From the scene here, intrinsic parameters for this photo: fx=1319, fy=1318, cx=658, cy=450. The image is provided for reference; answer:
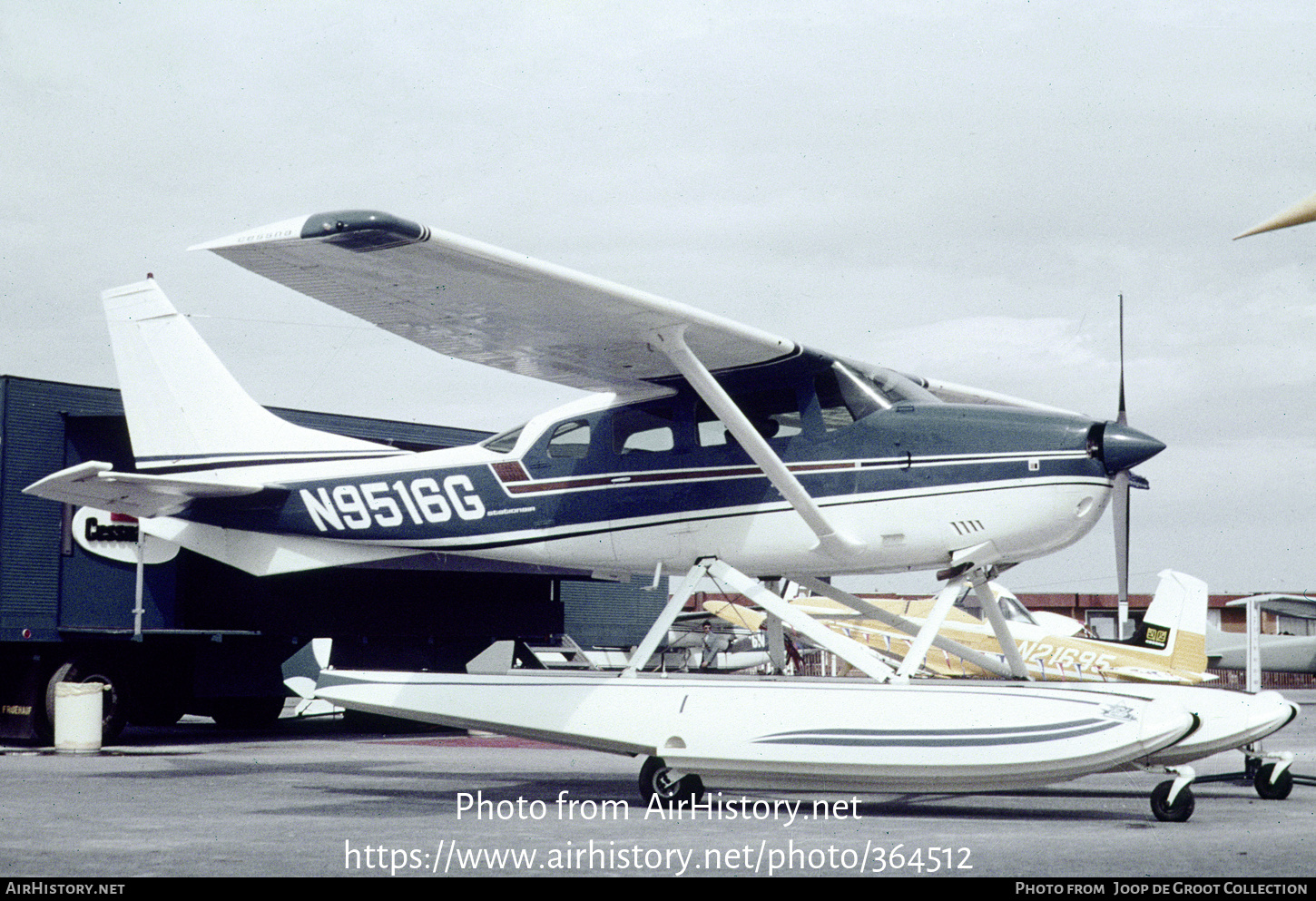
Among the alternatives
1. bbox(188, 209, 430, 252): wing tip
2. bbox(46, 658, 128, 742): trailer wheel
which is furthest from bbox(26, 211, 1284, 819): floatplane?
bbox(46, 658, 128, 742): trailer wheel

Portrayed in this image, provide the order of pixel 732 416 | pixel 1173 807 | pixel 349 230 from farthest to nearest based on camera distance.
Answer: pixel 732 416, pixel 1173 807, pixel 349 230

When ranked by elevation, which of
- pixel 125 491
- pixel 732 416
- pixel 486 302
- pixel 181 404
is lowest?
pixel 125 491

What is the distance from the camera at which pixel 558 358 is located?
10.2 meters

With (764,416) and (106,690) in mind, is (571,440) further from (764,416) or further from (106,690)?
(106,690)

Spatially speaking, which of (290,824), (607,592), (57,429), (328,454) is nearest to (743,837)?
(290,824)

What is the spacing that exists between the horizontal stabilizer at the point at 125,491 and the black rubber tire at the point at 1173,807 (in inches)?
307

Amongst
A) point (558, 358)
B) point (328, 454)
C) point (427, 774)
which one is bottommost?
point (427, 774)

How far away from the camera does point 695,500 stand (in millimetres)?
10148

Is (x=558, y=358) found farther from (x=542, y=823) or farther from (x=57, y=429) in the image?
(x=57, y=429)

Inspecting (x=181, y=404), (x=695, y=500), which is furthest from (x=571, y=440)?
(x=181, y=404)

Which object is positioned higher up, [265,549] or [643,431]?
[643,431]

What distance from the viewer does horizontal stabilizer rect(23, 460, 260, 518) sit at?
1123cm

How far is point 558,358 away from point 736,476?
1.65 metres

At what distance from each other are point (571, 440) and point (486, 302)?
6.32 ft
